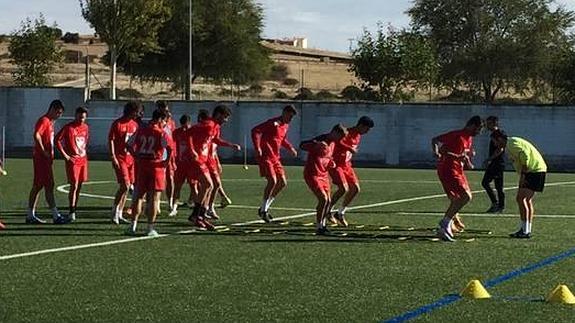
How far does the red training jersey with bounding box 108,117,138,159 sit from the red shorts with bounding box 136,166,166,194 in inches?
83.7

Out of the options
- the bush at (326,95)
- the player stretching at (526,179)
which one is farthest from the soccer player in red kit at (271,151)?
the bush at (326,95)

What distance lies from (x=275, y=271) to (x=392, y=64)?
5572 centimetres

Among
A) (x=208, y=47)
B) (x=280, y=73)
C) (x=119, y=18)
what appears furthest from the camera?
(x=280, y=73)

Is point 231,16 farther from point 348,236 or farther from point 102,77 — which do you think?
point 348,236

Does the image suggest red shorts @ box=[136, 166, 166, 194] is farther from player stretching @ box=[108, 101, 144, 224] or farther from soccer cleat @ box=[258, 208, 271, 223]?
soccer cleat @ box=[258, 208, 271, 223]

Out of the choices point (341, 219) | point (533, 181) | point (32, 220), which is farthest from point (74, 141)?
point (533, 181)

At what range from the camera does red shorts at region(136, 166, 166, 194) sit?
51.9ft

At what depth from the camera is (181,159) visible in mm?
18594

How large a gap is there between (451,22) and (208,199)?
6759 centimetres

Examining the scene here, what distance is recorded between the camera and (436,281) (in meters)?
11.7

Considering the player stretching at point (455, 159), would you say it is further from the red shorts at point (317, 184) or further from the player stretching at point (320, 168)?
the red shorts at point (317, 184)

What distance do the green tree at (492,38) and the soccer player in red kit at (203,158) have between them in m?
63.6

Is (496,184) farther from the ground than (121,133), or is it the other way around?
(121,133)

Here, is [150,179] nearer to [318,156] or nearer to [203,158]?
[203,158]
